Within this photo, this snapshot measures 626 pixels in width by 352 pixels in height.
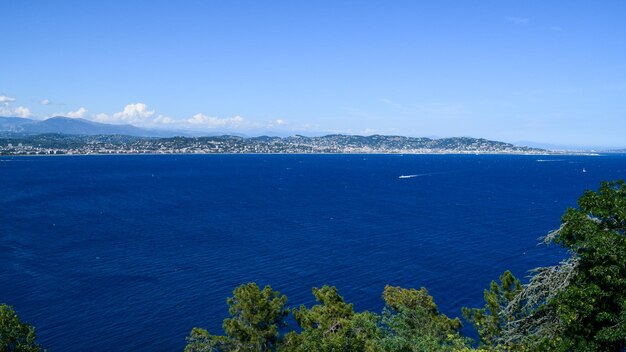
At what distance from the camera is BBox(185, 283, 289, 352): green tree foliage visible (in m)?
28.3

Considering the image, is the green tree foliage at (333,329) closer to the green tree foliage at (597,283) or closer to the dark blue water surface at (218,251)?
the green tree foliage at (597,283)

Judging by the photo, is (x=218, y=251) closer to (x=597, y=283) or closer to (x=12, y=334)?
(x=12, y=334)

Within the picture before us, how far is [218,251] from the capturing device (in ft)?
259

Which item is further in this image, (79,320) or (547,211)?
(547,211)

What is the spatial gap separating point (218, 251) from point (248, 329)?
5189 cm

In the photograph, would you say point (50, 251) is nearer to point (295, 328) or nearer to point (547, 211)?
point (295, 328)

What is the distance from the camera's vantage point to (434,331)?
90.2 feet

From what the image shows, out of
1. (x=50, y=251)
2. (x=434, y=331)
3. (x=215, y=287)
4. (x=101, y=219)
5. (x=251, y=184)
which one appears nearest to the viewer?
(x=434, y=331)

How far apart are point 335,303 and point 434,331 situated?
6500 mm

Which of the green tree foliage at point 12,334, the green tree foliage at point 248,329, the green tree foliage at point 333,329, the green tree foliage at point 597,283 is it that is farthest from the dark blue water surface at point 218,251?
the green tree foliage at point 597,283

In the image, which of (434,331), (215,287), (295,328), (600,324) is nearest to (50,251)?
(215,287)

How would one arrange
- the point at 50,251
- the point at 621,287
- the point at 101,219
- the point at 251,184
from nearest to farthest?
the point at 621,287 → the point at 50,251 → the point at 101,219 → the point at 251,184

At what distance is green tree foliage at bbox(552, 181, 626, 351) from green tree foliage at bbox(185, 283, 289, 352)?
59.0 ft

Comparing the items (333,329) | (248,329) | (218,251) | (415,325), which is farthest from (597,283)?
(218,251)
